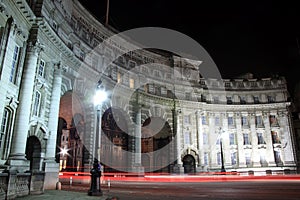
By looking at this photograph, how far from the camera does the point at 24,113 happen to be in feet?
53.4

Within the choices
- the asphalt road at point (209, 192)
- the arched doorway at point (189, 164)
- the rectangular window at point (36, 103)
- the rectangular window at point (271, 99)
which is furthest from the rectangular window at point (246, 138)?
the rectangular window at point (36, 103)

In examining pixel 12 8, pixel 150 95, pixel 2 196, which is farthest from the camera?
pixel 150 95

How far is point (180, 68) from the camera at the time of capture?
45062mm

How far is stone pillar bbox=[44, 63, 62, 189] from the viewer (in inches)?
701

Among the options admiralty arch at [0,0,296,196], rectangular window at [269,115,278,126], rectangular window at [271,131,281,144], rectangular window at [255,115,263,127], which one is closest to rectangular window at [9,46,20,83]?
admiralty arch at [0,0,296,196]

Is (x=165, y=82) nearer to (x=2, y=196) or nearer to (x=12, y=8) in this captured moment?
(x=12, y=8)

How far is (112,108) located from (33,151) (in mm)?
13847

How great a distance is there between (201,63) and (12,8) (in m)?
38.9

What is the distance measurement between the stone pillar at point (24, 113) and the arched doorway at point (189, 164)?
29949 millimetres

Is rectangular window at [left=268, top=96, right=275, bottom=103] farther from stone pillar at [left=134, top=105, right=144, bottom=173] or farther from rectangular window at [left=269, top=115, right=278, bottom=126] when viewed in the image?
stone pillar at [left=134, top=105, right=144, bottom=173]

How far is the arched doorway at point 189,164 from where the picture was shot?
41013 mm

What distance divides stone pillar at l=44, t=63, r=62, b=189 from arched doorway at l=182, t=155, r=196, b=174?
26626 mm

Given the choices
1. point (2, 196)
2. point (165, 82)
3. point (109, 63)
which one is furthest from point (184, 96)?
point (2, 196)

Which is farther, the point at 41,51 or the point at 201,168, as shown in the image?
the point at 201,168
